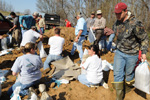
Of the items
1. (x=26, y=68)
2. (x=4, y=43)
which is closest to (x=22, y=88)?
(x=26, y=68)

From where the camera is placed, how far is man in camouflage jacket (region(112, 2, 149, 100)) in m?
2.12

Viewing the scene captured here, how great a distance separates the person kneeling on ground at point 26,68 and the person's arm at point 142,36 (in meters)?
2.02

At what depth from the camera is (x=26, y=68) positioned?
2471 mm

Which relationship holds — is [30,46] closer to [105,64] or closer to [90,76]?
[90,76]

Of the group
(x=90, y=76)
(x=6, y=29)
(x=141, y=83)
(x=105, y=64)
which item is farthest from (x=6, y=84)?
(x=6, y=29)

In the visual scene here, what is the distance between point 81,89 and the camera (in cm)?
288

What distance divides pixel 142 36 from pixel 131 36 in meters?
0.18

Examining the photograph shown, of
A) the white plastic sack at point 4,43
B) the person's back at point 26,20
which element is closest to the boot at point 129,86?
the person's back at point 26,20

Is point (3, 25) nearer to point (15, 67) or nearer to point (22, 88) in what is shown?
point (15, 67)

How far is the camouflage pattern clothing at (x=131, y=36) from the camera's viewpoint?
211 cm

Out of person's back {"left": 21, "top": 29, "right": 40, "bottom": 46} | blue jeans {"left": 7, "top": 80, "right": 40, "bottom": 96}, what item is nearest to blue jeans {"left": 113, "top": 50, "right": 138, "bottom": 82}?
blue jeans {"left": 7, "top": 80, "right": 40, "bottom": 96}

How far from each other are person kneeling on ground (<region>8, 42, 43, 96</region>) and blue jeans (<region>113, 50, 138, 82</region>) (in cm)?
165

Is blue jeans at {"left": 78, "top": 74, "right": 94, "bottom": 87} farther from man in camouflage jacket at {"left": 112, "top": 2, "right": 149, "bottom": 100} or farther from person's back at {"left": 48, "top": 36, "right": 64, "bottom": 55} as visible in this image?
person's back at {"left": 48, "top": 36, "right": 64, "bottom": 55}

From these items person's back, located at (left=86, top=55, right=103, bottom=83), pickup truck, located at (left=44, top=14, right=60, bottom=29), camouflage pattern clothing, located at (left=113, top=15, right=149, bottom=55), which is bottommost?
person's back, located at (left=86, top=55, right=103, bottom=83)
